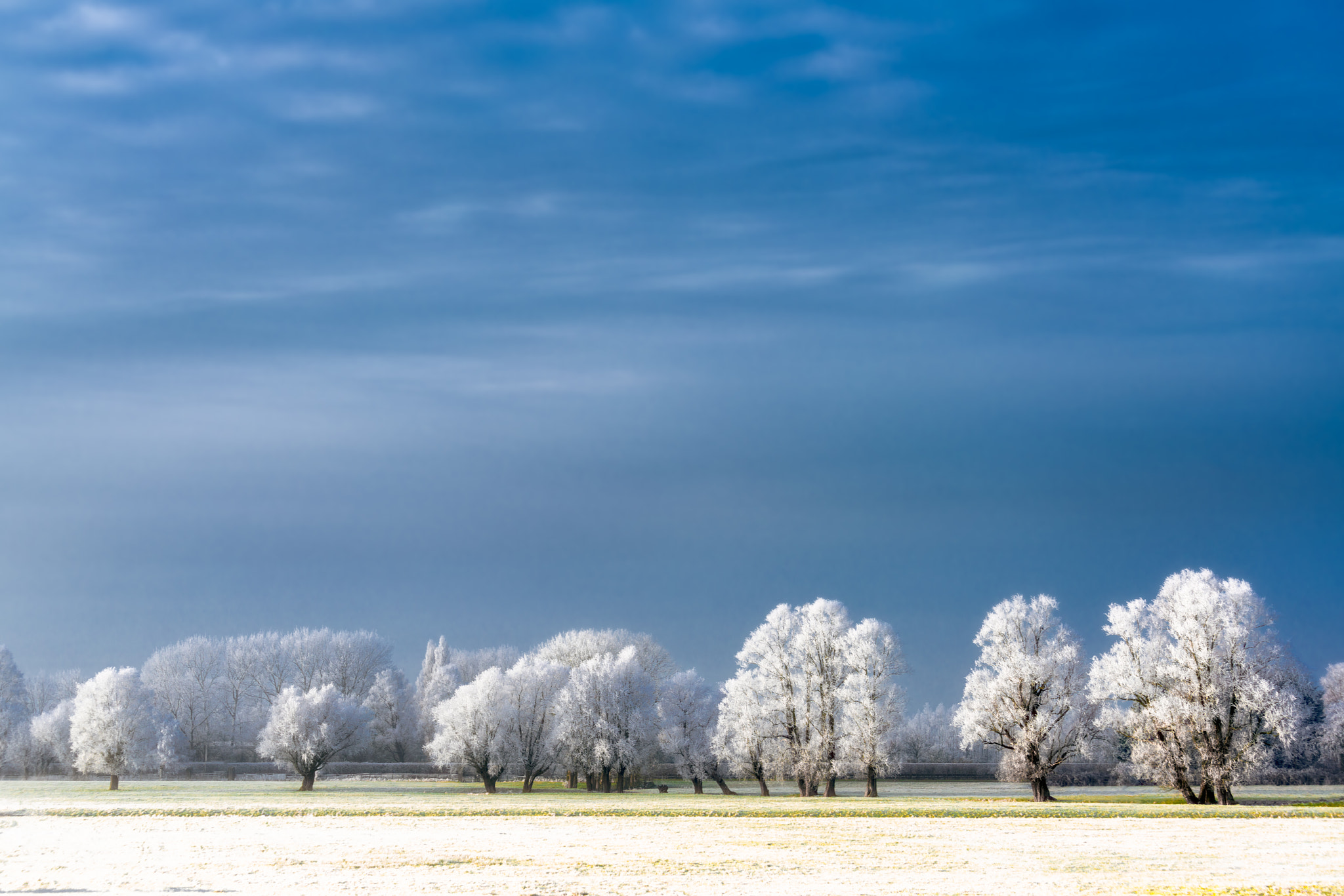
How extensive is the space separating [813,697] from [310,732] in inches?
1816

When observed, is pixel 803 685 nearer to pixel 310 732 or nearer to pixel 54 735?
pixel 310 732

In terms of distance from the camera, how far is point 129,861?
3509 centimetres

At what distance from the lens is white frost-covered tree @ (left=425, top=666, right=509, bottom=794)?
299ft

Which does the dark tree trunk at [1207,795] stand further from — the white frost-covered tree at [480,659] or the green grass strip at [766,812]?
the white frost-covered tree at [480,659]

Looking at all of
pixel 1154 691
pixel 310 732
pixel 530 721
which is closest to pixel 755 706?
pixel 530 721

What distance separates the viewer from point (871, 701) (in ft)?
252

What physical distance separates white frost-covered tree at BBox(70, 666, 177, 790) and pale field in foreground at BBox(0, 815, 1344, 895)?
48989 mm

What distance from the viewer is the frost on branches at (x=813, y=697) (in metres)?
77.0

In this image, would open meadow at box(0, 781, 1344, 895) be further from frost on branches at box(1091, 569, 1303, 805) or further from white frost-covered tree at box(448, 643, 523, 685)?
white frost-covered tree at box(448, 643, 523, 685)

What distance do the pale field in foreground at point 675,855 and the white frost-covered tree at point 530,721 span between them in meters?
40.0

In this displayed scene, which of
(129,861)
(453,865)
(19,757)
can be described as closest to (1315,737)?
(453,865)

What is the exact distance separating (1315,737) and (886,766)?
174 ft

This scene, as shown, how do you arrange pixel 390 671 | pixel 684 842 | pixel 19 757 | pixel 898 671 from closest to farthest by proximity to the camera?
pixel 684 842 < pixel 898 671 < pixel 19 757 < pixel 390 671

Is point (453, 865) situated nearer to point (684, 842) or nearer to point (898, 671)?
point (684, 842)
